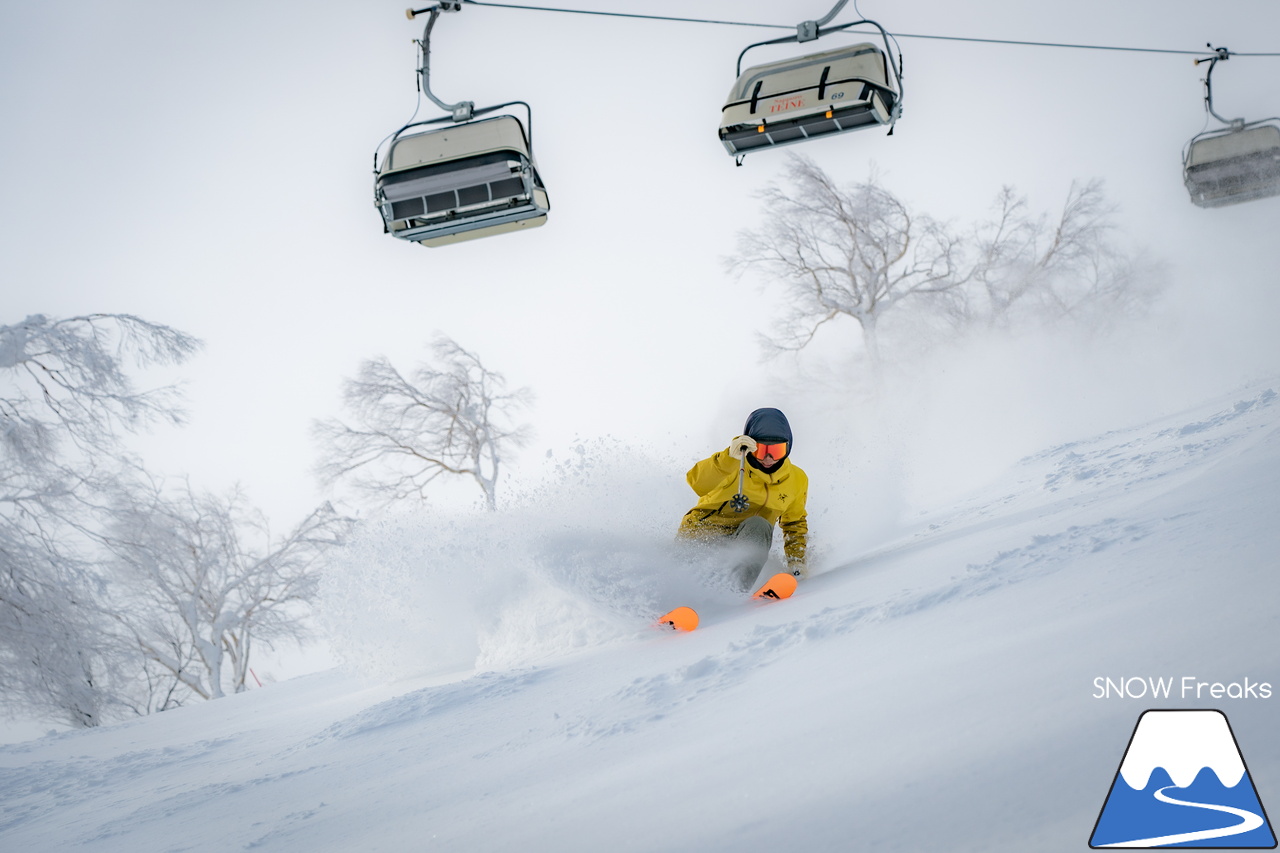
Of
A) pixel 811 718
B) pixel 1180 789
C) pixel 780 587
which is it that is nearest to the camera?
pixel 1180 789

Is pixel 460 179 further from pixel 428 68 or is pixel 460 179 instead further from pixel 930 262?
pixel 930 262

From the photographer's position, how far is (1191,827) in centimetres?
164

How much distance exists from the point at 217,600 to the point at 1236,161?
54.9ft

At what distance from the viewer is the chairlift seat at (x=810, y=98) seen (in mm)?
4902

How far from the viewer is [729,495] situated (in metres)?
4.92

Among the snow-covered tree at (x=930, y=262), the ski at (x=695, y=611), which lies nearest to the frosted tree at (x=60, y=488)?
the ski at (x=695, y=611)

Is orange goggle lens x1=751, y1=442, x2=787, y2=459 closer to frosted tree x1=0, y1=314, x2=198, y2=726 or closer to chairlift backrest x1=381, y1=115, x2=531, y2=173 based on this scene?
chairlift backrest x1=381, y1=115, x2=531, y2=173

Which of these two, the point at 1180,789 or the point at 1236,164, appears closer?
the point at 1180,789

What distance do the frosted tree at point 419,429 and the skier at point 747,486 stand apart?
11.5 metres

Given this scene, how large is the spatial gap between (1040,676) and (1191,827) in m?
0.40

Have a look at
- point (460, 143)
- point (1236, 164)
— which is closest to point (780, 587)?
point (460, 143)

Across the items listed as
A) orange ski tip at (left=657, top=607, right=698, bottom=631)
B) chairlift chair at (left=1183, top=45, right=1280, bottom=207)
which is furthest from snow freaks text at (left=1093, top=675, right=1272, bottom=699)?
chairlift chair at (left=1183, top=45, right=1280, bottom=207)

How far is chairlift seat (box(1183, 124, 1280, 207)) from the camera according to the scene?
8250 millimetres

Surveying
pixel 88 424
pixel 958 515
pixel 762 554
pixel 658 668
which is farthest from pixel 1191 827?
pixel 88 424
